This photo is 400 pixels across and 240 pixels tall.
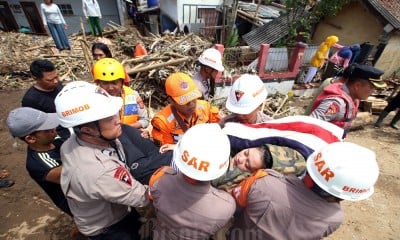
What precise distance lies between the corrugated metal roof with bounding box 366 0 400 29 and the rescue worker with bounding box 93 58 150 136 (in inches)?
439

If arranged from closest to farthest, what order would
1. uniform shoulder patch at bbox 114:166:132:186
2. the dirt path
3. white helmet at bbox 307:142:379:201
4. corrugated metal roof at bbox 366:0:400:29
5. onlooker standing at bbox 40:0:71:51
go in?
white helmet at bbox 307:142:379:201 → uniform shoulder patch at bbox 114:166:132:186 → the dirt path → onlooker standing at bbox 40:0:71:51 → corrugated metal roof at bbox 366:0:400:29

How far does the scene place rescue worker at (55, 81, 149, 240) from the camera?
1631mm

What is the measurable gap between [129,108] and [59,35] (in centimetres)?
855

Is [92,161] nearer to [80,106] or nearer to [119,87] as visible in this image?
[80,106]

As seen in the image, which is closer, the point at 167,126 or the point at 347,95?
the point at 167,126

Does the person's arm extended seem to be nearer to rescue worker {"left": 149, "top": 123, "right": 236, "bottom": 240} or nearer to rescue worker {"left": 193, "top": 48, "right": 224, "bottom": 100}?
rescue worker {"left": 149, "top": 123, "right": 236, "bottom": 240}

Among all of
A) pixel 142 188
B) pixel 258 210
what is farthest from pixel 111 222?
pixel 258 210

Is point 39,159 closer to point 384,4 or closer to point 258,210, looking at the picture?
point 258,210

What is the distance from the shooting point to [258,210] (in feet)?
5.29

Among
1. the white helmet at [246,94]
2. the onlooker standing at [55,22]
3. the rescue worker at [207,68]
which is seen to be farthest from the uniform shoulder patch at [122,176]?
the onlooker standing at [55,22]

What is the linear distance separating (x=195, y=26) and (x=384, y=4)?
33.7 ft

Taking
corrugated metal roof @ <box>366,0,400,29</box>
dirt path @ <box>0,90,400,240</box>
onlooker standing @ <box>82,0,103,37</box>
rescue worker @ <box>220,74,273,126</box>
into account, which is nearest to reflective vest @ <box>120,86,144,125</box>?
rescue worker @ <box>220,74,273,126</box>

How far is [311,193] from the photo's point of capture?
1.50 metres

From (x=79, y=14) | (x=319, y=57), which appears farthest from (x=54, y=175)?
(x=79, y=14)
